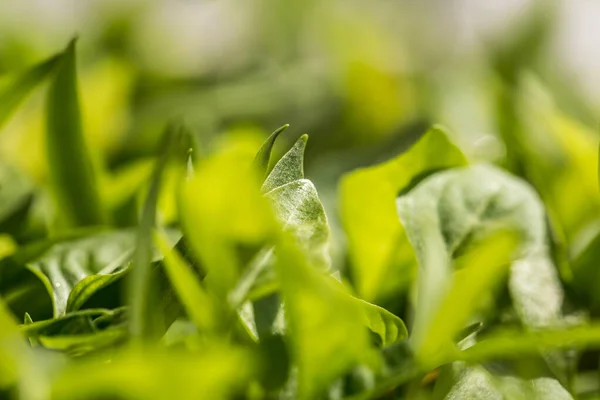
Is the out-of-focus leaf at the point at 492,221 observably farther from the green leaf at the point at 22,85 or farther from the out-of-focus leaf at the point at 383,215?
the green leaf at the point at 22,85

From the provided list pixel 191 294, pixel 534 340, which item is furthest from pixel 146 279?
pixel 534 340

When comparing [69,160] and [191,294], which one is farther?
[69,160]

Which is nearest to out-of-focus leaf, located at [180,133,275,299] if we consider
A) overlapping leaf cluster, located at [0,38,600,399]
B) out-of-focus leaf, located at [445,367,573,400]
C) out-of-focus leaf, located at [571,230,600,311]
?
overlapping leaf cluster, located at [0,38,600,399]

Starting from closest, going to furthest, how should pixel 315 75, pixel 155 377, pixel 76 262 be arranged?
pixel 155 377 → pixel 76 262 → pixel 315 75

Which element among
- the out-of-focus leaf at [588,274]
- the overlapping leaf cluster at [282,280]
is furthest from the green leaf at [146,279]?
the out-of-focus leaf at [588,274]

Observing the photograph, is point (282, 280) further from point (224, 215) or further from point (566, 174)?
point (566, 174)
